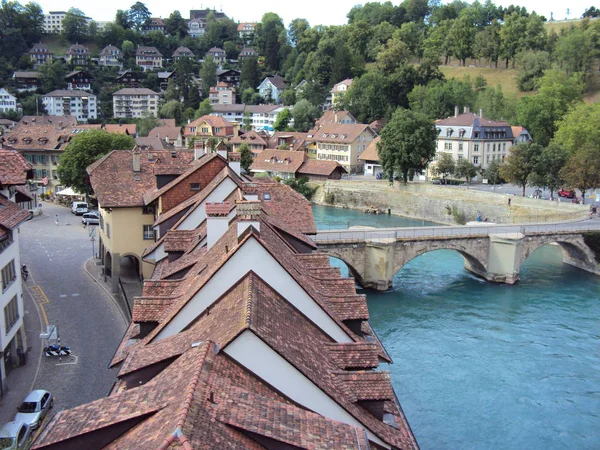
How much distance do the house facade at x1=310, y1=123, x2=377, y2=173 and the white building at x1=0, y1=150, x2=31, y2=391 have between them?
69.6m

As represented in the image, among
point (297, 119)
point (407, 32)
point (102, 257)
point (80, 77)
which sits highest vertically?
point (407, 32)

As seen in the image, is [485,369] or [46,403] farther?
[485,369]

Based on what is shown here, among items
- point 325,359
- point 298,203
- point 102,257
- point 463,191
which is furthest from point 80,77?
point 325,359

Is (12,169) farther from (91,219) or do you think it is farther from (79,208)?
(79,208)

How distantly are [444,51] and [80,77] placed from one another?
7424cm

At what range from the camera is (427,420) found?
26.6 metres

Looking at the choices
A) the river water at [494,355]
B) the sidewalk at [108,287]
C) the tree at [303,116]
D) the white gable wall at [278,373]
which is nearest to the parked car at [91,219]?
the sidewalk at [108,287]

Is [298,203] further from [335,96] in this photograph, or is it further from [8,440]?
[335,96]

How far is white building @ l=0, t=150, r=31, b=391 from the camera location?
25.6 m

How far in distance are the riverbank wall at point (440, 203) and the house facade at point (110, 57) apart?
98997 millimetres

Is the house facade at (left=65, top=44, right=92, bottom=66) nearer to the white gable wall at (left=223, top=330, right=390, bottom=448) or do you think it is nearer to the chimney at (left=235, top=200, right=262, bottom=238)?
the chimney at (left=235, top=200, right=262, bottom=238)

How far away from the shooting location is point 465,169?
79.6m

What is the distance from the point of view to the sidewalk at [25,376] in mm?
23567

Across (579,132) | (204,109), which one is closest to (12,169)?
(579,132)
